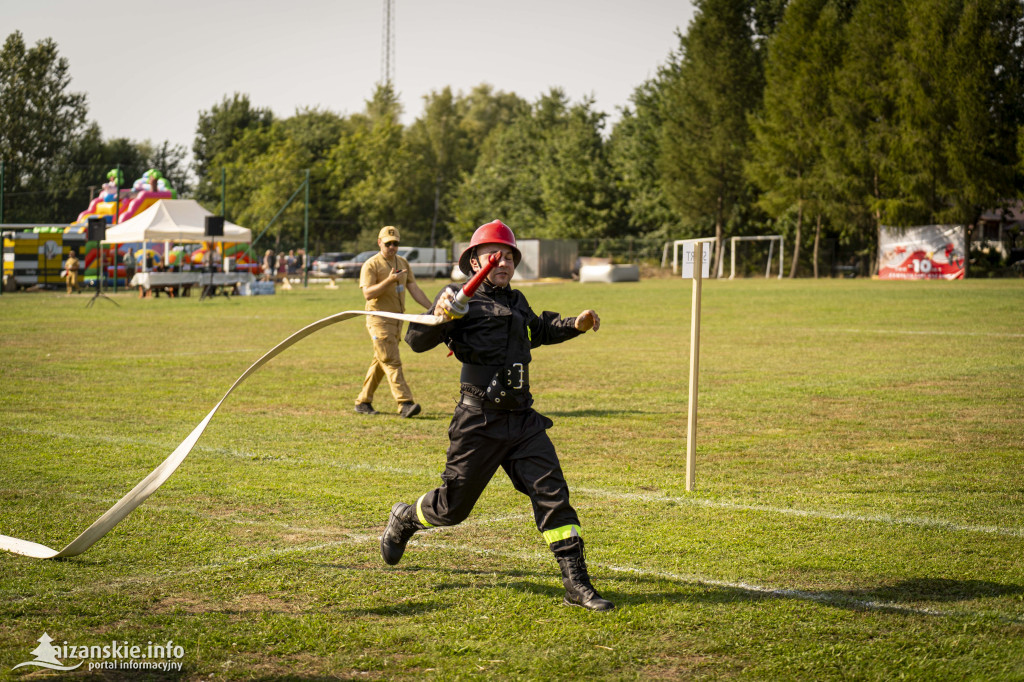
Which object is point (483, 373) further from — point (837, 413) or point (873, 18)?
point (873, 18)

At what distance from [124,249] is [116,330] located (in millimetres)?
28851

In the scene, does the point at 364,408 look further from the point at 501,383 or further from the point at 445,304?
the point at 445,304

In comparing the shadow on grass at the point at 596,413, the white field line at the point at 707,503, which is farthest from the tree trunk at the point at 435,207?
the white field line at the point at 707,503

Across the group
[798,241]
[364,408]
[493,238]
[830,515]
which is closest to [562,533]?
[493,238]

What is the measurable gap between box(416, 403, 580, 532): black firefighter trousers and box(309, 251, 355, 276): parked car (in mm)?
65166

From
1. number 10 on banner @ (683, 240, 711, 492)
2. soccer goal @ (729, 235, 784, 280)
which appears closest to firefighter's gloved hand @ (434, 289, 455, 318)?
number 10 on banner @ (683, 240, 711, 492)

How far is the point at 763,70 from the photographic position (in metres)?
67.1

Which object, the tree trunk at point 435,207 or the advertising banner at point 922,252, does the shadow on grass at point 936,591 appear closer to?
the advertising banner at point 922,252

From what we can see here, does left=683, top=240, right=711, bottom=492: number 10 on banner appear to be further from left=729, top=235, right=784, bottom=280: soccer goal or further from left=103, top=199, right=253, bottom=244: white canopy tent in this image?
left=729, top=235, right=784, bottom=280: soccer goal

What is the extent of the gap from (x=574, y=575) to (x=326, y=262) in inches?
2785

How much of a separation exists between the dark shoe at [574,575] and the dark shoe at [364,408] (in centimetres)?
700

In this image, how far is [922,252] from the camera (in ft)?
183

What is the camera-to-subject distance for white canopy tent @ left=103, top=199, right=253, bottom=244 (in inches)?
1550

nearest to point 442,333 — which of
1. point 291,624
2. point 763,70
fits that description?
point 291,624
